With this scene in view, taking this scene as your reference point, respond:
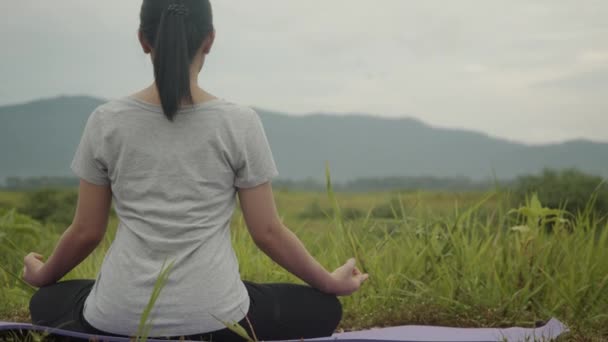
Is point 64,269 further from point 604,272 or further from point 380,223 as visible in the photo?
point 604,272

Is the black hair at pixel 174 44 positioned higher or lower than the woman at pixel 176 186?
higher

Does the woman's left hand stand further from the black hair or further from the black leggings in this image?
the black hair

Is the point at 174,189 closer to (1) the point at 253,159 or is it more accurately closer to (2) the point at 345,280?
(1) the point at 253,159

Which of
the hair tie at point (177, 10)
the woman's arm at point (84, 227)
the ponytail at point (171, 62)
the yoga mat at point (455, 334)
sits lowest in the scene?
the yoga mat at point (455, 334)

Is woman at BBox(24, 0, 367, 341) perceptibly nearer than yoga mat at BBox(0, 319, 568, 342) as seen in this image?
Yes

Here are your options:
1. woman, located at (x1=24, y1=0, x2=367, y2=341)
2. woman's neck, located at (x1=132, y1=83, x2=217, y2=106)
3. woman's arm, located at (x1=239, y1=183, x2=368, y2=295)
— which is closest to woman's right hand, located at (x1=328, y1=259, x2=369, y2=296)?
woman's arm, located at (x1=239, y1=183, x2=368, y2=295)

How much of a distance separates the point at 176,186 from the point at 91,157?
0.98ft

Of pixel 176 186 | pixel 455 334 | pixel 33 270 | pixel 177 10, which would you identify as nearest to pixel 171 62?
pixel 177 10

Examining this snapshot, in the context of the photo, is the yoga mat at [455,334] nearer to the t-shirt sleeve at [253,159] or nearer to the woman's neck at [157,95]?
the t-shirt sleeve at [253,159]

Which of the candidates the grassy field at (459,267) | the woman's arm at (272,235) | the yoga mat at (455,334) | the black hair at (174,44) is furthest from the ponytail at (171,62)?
the grassy field at (459,267)

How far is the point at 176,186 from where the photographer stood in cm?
210

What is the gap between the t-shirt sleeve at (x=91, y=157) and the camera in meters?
2.13

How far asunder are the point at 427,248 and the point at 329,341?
1.38 meters

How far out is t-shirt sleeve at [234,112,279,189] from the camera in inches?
83.7
